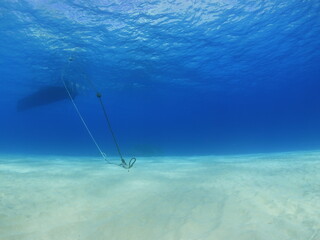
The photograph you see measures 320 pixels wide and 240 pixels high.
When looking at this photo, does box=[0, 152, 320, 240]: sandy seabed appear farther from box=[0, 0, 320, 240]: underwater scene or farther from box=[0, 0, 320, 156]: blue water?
box=[0, 0, 320, 156]: blue water

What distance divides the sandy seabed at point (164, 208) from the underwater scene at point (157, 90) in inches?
1.1

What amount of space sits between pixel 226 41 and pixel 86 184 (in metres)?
19.8

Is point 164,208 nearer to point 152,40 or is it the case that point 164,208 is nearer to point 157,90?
point 152,40

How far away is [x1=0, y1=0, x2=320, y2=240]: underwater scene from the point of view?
412cm

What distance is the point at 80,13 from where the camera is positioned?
16219 millimetres

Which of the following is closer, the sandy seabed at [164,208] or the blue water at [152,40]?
the sandy seabed at [164,208]

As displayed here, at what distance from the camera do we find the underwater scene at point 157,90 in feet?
13.5

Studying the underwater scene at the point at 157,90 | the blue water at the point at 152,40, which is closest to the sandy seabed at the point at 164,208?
the underwater scene at the point at 157,90

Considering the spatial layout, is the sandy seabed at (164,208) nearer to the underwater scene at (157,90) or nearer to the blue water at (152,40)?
the underwater scene at (157,90)

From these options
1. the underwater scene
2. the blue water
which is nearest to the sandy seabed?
the underwater scene

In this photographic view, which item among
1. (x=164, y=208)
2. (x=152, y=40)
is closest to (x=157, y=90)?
(x=152, y=40)

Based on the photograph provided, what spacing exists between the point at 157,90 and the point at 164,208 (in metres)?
38.7

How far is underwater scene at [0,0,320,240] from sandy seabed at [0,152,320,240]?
3cm

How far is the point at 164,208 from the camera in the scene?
4.70 meters
